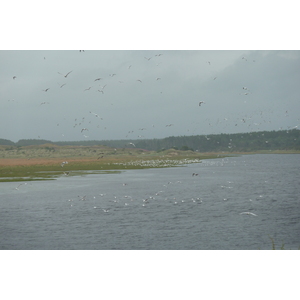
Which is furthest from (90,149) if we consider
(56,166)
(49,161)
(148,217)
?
(148,217)

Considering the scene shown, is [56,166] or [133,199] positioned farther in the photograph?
[56,166]

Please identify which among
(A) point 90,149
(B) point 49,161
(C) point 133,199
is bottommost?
(C) point 133,199

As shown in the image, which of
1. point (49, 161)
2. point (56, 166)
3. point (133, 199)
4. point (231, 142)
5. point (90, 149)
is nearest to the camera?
point (133, 199)

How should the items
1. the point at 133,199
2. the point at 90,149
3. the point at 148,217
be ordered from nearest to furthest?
the point at 148,217, the point at 133,199, the point at 90,149

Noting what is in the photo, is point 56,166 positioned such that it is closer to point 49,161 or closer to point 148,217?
point 49,161

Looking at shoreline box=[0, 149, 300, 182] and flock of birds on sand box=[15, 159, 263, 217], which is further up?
shoreline box=[0, 149, 300, 182]

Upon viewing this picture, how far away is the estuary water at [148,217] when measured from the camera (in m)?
11.2

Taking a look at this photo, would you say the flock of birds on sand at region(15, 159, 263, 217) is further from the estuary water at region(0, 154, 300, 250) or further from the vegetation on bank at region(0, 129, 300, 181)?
the vegetation on bank at region(0, 129, 300, 181)

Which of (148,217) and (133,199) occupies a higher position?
(133,199)

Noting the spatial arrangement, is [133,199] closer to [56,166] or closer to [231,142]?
[231,142]

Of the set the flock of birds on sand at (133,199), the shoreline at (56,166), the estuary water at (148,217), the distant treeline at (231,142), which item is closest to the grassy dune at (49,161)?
the shoreline at (56,166)

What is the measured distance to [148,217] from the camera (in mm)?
14219

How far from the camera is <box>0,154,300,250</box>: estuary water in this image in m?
11.2

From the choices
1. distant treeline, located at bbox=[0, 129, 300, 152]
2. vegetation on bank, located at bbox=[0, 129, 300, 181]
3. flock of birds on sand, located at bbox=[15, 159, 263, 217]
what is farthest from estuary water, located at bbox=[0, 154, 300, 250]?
distant treeline, located at bbox=[0, 129, 300, 152]
